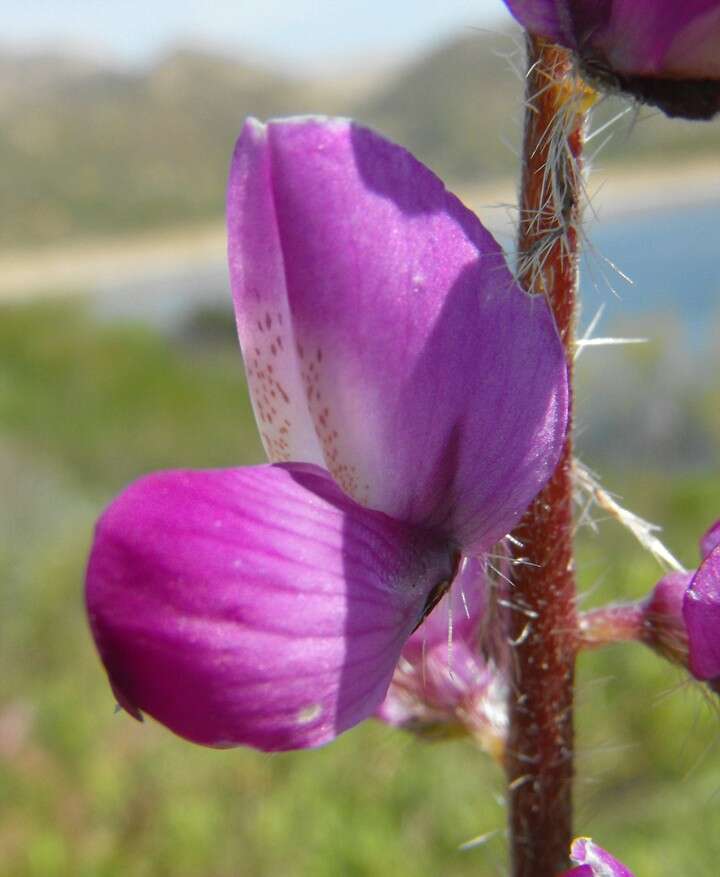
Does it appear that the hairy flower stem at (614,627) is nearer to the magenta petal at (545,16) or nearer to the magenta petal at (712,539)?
the magenta petal at (712,539)

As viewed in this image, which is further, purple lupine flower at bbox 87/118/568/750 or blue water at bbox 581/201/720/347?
blue water at bbox 581/201/720/347

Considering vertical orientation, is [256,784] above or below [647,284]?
above

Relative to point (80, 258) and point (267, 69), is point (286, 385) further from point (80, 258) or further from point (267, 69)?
point (267, 69)

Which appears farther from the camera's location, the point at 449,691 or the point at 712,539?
the point at 449,691

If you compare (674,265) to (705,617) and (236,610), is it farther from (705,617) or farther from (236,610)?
(236,610)

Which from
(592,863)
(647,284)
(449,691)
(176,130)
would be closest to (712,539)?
(592,863)

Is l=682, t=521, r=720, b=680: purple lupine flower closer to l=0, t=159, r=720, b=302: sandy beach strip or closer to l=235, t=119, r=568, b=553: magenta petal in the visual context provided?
l=235, t=119, r=568, b=553: magenta petal

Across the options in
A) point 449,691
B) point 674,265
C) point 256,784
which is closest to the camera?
point 449,691

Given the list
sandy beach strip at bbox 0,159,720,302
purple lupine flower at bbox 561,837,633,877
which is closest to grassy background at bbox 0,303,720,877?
purple lupine flower at bbox 561,837,633,877
